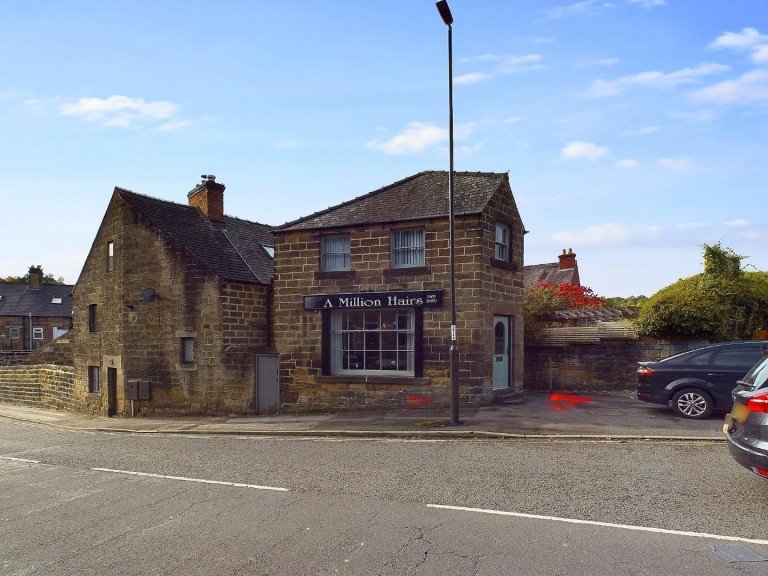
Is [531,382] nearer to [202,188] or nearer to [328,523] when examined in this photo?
[328,523]

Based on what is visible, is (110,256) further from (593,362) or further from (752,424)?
(752,424)

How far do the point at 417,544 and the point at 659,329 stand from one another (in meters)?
13.1

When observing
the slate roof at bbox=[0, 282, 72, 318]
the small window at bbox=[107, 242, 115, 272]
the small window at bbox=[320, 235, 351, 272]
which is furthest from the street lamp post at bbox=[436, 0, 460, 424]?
the slate roof at bbox=[0, 282, 72, 318]

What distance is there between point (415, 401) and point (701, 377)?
6.84 metres

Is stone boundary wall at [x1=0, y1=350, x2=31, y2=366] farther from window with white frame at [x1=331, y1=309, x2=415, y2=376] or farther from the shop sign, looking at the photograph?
window with white frame at [x1=331, y1=309, x2=415, y2=376]

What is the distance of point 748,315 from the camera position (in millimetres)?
16844

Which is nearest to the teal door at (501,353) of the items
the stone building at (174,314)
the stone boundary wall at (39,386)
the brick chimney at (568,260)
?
the stone building at (174,314)

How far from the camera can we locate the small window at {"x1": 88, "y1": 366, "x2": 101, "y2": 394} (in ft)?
75.5

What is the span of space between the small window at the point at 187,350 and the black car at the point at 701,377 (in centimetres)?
1359

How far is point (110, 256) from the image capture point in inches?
869

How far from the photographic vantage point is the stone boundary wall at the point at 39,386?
82.9 feet

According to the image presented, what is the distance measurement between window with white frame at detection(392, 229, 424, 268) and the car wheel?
22.9 ft

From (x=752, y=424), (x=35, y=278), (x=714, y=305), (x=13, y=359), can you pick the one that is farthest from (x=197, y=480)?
(x=35, y=278)

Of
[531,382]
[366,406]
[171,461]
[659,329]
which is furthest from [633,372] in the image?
[171,461]
